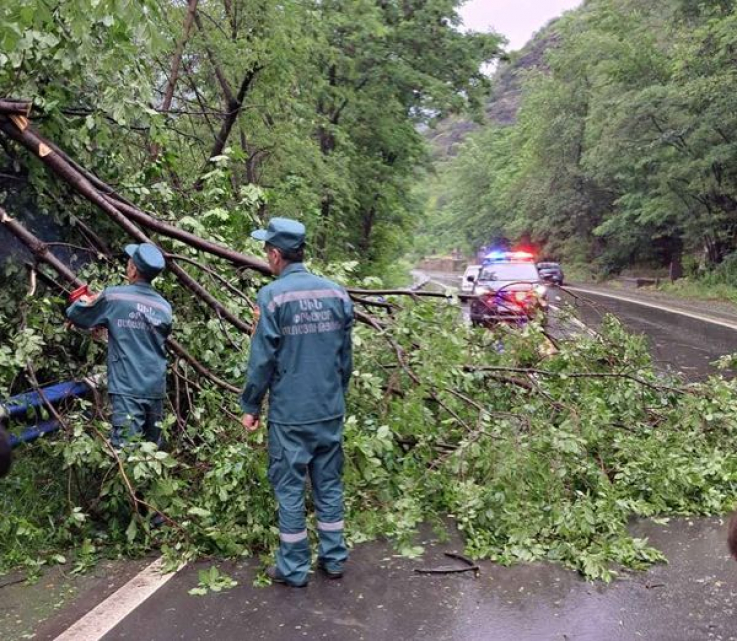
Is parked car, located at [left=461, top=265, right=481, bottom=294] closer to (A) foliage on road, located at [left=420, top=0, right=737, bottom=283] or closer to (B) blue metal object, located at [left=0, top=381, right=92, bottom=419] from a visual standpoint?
(A) foliage on road, located at [left=420, top=0, right=737, bottom=283]

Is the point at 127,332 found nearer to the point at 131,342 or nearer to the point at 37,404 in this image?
the point at 131,342

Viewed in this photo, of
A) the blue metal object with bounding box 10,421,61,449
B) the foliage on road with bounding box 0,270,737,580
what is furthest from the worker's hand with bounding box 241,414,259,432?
the blue metal object with bounding box 10,421,61,449

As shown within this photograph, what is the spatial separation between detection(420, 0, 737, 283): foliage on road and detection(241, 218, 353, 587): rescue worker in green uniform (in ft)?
72.4

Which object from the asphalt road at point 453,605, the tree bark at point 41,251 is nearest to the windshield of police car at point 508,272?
the tree bark at point 41,251

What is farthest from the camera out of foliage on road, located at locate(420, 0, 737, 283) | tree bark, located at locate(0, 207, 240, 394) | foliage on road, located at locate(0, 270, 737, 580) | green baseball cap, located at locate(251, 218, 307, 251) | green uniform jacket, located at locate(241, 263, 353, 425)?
foliage on road, located at locate(420, 0, 737, 283)

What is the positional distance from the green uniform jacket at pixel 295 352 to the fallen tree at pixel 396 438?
702 millimetres

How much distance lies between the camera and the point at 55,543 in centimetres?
446

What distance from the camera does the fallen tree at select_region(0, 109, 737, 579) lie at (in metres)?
4.50

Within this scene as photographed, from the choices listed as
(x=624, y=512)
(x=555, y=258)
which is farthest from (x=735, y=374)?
(x=555, y=258)

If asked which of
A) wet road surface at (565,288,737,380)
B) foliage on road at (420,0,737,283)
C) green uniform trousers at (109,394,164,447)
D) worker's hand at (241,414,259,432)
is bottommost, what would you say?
wet road surface at (565,288,737,380)

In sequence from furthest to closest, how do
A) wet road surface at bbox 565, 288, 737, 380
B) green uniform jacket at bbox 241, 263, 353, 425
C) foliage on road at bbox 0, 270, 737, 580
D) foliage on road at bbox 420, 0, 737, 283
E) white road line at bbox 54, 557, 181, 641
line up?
foliage on road at bbox 420, 0, 737, 283 → wet road surface at bbox 565, 288, 737, 380 → foliage on road at bbox 0, 270, 737, 580 → green uniform jacket at bbox 241, 263, 353, 425 → white road line at bbox 54, 557, 181, 641

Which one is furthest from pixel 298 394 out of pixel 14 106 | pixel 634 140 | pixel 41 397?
pixel 634 140

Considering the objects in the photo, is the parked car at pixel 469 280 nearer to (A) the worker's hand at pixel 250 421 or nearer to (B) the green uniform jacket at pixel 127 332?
(B) the green uniform jacket at pixel 127 332

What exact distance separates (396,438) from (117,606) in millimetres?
2356
